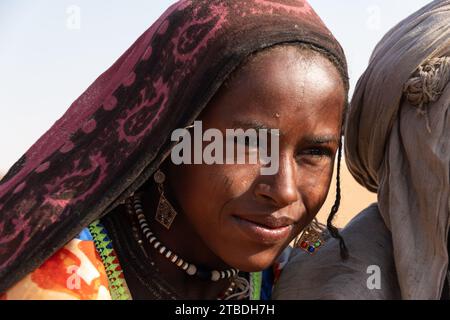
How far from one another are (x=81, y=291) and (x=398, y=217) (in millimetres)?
1193

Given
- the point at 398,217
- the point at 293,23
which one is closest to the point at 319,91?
the point at 293,23

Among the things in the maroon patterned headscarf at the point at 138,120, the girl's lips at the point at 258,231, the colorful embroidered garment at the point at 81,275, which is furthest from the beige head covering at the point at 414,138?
the colorful embroidered garment at the point at 81,275

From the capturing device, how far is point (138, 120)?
2.57 m

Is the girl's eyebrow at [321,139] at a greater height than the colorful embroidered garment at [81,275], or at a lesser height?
greater

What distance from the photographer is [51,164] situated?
104 inches

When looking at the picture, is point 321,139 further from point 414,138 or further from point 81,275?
point 81,275

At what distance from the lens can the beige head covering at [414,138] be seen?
2617 millimetres

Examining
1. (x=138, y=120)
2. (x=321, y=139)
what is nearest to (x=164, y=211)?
(x=138, y=120)

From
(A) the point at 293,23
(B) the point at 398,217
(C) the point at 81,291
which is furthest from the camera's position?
(B) the point at 398,217

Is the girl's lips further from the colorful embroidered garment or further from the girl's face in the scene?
the colorful embroidered garment

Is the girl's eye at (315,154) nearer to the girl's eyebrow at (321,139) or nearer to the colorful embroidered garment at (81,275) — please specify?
the girl's eyebrow at (321,139)

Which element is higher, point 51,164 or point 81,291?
point 51,164

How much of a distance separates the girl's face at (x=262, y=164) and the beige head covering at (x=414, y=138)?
307 mm
